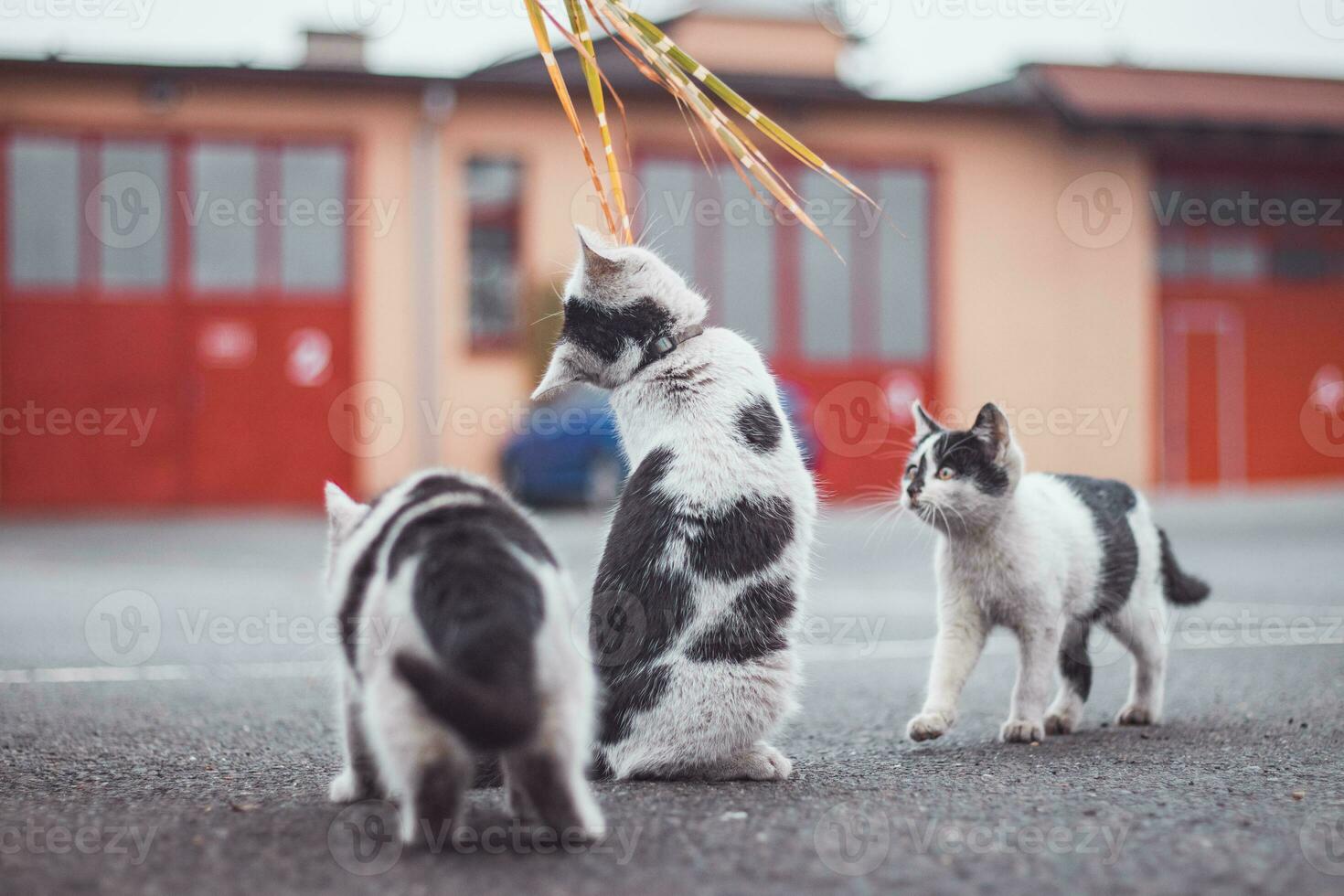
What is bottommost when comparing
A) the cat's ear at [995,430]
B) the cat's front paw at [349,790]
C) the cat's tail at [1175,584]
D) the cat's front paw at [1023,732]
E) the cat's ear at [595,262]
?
the cat's front paw at [1023,732]

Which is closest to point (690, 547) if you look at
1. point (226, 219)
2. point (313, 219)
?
point (313, 219)

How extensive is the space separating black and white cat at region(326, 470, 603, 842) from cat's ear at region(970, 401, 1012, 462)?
5.86 feet

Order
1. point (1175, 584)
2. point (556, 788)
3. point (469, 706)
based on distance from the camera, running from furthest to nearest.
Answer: point (1175, 584) < point (556, 788) < point (469, 706)

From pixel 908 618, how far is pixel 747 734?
4.93 meters

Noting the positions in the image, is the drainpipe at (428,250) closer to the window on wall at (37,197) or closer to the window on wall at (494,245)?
the window on wall at (494,245)

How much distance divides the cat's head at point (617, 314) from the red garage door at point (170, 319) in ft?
50.7

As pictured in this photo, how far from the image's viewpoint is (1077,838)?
3.00 metres

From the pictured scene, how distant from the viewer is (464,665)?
2.63 m

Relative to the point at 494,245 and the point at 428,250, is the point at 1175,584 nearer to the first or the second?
the point at 428,250

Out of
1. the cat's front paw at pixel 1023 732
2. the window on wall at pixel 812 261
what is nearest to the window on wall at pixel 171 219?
the window on wall at pixel 812 261

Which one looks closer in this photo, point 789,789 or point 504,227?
point 789,789

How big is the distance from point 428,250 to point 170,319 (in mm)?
3662

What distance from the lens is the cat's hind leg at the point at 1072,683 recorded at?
465 cm

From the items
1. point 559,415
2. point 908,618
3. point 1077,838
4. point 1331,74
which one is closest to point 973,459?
point 1077,838
